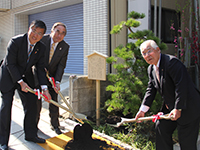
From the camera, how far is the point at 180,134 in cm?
257

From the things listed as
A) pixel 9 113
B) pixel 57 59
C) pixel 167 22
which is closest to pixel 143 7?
pixel 167 22

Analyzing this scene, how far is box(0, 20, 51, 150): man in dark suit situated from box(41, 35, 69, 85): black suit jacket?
29 cm

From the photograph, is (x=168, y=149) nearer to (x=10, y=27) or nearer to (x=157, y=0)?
(x=157, y=0)

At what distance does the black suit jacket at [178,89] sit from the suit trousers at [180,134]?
0.36 feet

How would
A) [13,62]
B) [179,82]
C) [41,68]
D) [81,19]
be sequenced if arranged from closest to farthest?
1. [179,82]
2. [13,62]
3. [41,68]
4. [81,19]

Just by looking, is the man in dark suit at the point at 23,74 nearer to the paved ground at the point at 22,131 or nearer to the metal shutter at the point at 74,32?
the paved ground at the point at 22,131

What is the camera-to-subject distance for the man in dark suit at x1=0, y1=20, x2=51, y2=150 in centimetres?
315

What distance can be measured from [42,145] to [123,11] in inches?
176

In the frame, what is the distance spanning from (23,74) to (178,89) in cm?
260

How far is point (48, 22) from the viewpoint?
9.45m

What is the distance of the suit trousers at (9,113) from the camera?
3229mm

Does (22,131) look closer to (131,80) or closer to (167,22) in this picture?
(131,80)

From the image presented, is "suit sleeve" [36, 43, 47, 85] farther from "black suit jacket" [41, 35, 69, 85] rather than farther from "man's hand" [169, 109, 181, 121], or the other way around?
"man's hand" [169, 109, 181, 121]

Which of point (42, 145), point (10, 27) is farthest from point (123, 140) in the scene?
point (10, 27)
